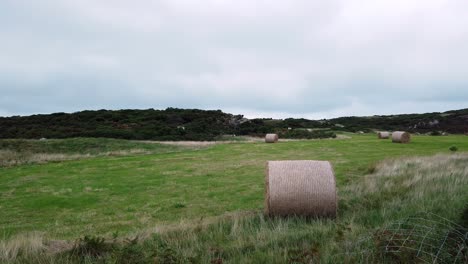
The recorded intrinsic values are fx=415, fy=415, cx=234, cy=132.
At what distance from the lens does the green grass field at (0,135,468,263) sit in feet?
23.1

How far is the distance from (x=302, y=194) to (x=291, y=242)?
275 centimetres

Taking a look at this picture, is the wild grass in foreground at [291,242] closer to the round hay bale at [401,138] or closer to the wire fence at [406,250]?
the wire fence at [406,250]

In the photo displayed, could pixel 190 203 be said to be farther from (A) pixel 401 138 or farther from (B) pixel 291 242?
(A) pixel 401 138

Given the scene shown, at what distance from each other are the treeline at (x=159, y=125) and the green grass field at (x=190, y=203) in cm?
2317

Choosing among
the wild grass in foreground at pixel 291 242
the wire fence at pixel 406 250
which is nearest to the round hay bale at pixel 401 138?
the wild grass in foreground at pixel 291 242

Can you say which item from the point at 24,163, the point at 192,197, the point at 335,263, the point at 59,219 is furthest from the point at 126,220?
the point at 24,163

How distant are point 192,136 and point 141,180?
1222 inches

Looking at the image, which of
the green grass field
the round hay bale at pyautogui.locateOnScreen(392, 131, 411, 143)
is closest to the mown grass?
the green grass field

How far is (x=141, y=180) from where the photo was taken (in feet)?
61.5

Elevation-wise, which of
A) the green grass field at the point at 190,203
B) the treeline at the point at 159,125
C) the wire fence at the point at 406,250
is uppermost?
the treeline at the point at 159,125

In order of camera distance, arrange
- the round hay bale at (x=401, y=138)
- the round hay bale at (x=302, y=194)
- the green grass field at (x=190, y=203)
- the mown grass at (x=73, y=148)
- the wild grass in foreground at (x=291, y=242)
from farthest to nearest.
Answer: the round hay bale at (x=401, y=138) < the mown grass at (x=73, y=148) < the round hay bale at (x=302, y=194) < the green grass field at (x=190, y=203) < the wild grass in foreground at (x=291, y=242)

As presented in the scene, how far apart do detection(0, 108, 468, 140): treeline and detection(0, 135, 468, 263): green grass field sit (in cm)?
2317

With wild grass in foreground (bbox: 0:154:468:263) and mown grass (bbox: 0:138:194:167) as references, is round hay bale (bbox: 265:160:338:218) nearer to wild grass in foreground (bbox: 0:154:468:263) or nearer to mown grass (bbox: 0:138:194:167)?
wild grass in foreground (bbox: 0:154:468:263)

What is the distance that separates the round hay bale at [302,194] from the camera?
9258 millimetres
